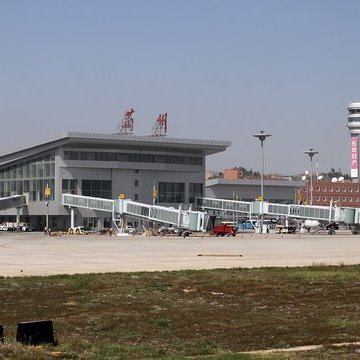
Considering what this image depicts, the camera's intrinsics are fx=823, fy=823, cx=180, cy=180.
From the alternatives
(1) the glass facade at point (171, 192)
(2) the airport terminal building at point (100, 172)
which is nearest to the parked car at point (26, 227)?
(2) the airport terminal building at point (100, 172)

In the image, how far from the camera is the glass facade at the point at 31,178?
174 m

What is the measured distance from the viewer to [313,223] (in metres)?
167

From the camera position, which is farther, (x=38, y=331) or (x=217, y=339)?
(x=217, y=339)

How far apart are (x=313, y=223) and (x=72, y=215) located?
4863cm

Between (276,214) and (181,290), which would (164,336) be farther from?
(276,214)

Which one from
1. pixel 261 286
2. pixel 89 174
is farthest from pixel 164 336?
pixel 89 174

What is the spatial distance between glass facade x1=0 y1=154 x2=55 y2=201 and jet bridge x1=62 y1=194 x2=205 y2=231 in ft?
28.3

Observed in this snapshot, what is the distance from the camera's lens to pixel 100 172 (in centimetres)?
17488

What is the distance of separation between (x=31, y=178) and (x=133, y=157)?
2279 centimetres

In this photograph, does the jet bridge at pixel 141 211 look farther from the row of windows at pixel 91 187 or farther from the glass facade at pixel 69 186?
the row of windows at pixel 91 187

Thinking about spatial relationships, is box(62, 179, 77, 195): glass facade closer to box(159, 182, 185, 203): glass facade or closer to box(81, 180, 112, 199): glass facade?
box(81, 180, 112, 199): glass facade

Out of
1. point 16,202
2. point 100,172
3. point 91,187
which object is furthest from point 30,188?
point 100,172

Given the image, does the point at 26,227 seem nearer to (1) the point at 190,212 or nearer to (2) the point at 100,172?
(2) the point at 100,172

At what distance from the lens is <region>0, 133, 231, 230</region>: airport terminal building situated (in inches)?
6750
